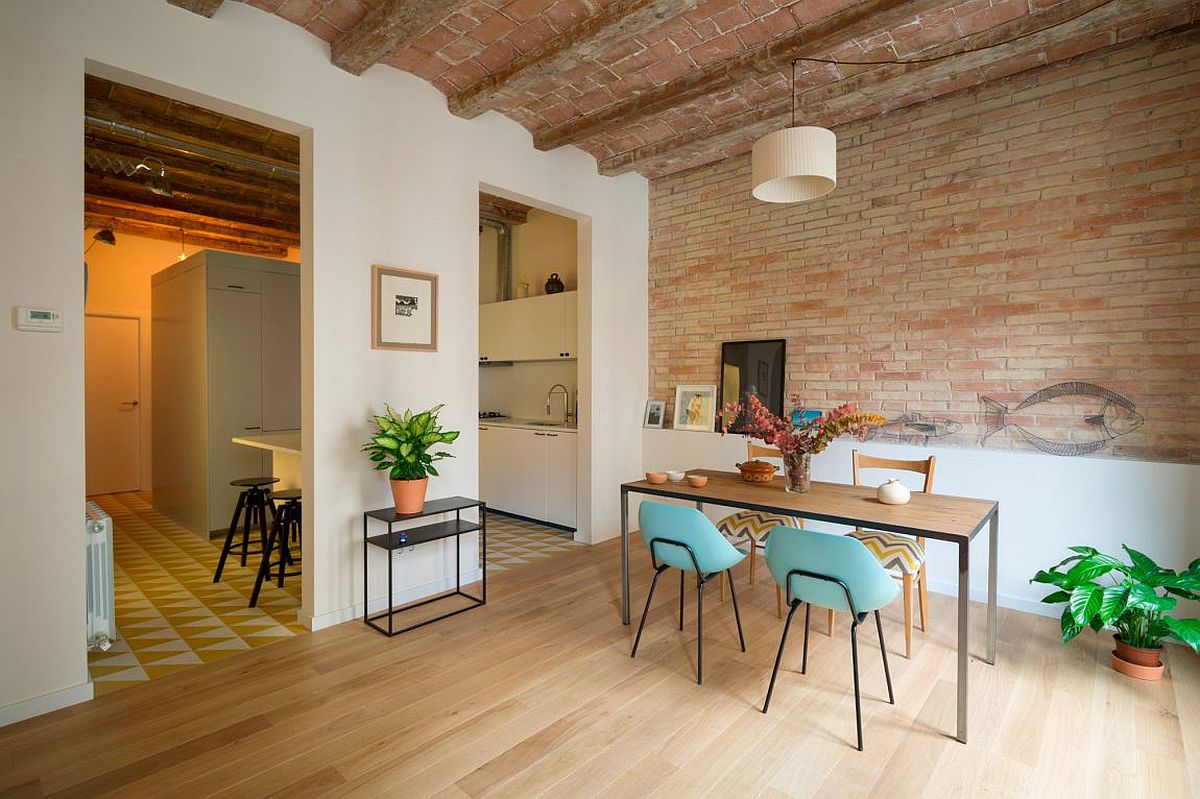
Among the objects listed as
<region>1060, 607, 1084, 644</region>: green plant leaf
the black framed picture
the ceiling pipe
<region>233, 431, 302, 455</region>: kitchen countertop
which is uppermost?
the ceiling pipe

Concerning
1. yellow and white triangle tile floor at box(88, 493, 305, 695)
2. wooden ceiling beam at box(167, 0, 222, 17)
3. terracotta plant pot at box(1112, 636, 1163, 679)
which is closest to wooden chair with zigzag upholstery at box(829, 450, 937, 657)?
terracotta plant pot at box(1112, 636, 1163, 679)

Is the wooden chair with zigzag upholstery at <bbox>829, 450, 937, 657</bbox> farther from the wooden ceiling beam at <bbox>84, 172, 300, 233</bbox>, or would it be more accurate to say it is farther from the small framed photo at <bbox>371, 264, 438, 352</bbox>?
the wooden ceiling beam at <bbox>84, 172, 300, 233</bbox>

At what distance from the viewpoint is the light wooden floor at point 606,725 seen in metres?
2.03

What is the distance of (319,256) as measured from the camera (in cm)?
326

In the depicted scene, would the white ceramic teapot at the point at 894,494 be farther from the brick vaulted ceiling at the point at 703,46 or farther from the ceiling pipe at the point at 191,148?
the ceiling pipe at the point at 191,148

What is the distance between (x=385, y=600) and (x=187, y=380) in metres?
3.36

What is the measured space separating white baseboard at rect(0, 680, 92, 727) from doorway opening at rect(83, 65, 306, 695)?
0.54ft

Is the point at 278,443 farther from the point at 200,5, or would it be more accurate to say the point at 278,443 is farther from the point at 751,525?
the point at 751,525

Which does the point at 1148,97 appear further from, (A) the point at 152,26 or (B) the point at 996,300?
(A) the point at 152,26

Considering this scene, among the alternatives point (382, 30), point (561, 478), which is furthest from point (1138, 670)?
point (382, 30)

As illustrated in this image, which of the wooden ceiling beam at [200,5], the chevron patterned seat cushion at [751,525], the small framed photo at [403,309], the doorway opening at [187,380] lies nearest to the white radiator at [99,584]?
the doorway opening at [187,380]

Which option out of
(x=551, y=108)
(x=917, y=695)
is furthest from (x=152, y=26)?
(x=917, y=695)

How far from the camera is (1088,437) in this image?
339cm

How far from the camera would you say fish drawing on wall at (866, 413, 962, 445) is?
388 centimetres
